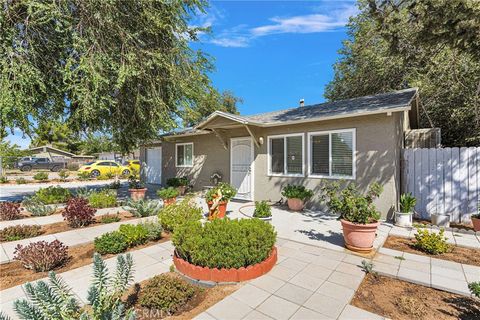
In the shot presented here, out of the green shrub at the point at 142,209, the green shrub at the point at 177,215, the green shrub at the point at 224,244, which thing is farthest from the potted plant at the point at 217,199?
the green shrub at the point at 224,244

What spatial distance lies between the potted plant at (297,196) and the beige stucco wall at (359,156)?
34cm

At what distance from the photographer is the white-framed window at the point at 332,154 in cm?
709

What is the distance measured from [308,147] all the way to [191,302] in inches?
244

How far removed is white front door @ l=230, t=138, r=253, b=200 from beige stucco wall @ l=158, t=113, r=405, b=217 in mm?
238

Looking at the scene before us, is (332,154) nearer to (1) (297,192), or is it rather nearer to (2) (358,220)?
(1) (297,192)

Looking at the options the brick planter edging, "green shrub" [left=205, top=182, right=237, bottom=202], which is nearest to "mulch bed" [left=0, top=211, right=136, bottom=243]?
"green shrub" [left=205, top=182, right=237, bottom=202]

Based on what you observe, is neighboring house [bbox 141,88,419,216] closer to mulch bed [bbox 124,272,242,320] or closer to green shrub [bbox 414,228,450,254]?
green shrub [bbox 414,228,450,254]

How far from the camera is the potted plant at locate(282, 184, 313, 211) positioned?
24.8 feet

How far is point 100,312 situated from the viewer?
2053 mm

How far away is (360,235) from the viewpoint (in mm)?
4262

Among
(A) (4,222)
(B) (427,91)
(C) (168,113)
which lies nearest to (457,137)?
(B) (427,91)

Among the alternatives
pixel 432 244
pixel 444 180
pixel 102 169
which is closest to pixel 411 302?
pixel 432 244

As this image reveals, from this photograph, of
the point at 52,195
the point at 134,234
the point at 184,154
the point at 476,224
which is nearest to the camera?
the point at 134,234

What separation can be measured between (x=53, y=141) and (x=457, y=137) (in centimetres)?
5279
